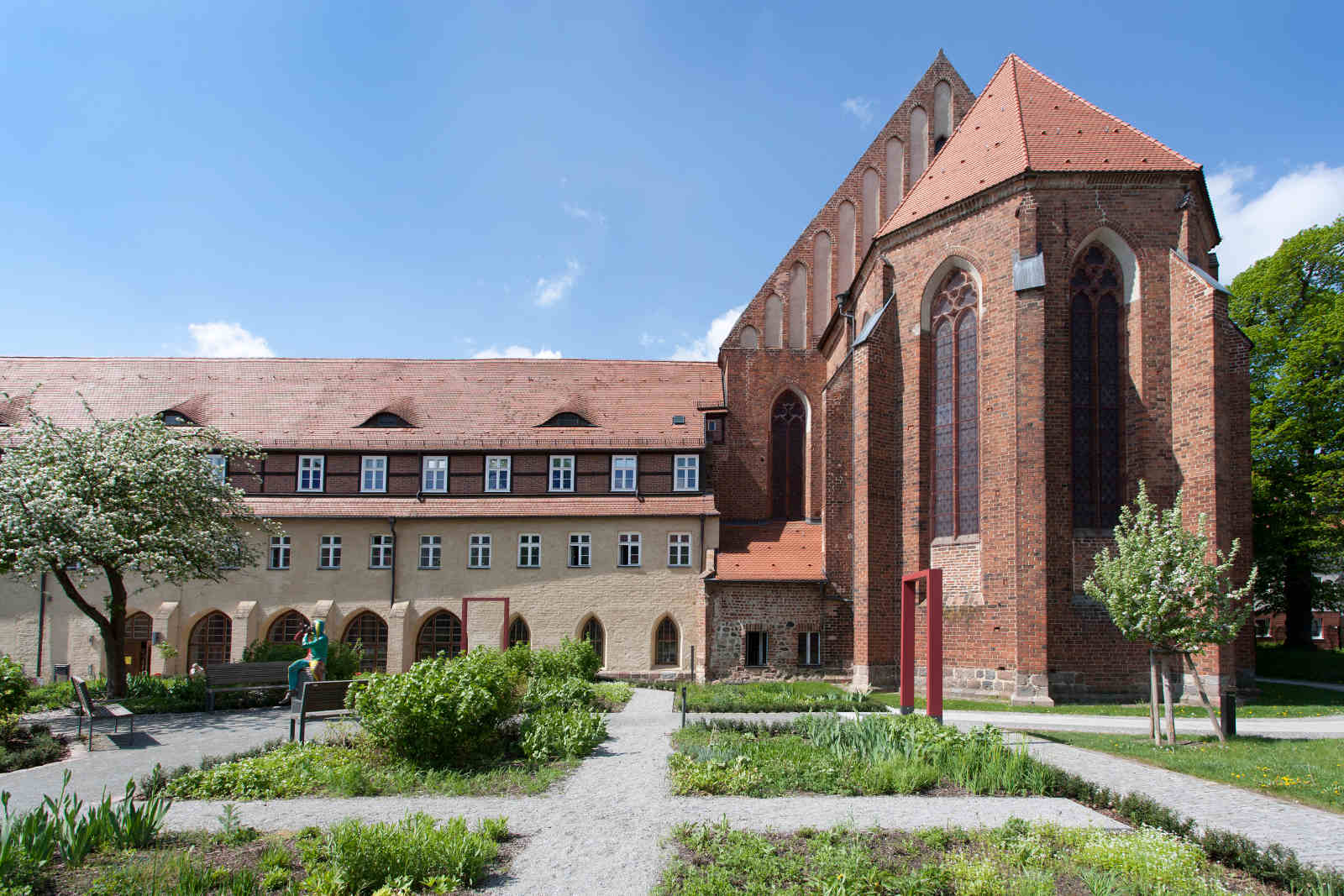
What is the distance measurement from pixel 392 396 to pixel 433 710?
21.7 m

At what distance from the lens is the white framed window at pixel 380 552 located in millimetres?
28062

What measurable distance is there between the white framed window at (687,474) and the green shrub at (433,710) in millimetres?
17453

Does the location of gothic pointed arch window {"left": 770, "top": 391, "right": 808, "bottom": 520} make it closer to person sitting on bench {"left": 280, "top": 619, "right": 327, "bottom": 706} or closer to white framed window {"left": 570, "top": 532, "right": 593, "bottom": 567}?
white framed window {"left": 570, "top": 532, "right": 593, "bottom": 567}

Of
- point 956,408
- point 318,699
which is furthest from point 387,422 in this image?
point 956,408

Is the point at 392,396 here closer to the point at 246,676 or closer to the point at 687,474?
the point at 687,474

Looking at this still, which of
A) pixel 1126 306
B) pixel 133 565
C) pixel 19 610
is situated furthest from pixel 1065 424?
pixel 19 610

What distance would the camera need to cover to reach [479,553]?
2828 cm

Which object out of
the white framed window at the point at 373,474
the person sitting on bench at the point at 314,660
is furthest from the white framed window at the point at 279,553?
the person sitting on bench at the point at 314,660

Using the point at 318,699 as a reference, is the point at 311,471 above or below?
above

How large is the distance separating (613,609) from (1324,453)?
2344cm

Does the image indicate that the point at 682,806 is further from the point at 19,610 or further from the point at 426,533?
the point at 19,610

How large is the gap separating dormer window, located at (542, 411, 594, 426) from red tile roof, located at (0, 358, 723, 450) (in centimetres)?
22

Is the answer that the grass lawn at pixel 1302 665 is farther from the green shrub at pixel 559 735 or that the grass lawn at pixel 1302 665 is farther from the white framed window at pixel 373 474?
the white framed window at pixel 373 474

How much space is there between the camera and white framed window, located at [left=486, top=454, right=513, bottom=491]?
29266 millimetres
